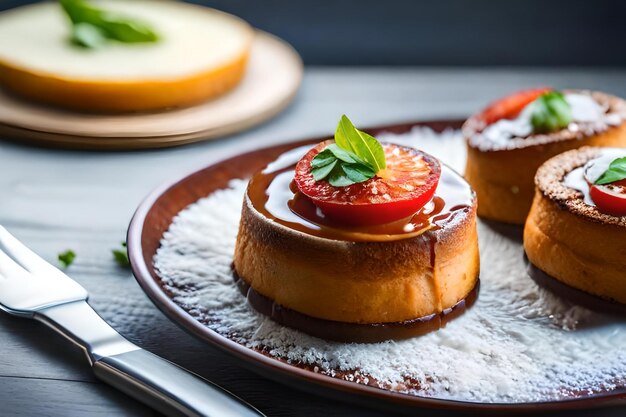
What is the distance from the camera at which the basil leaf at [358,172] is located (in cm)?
176

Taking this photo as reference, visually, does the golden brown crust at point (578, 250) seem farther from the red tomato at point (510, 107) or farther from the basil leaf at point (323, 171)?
the basil leaf at point (323, 171)

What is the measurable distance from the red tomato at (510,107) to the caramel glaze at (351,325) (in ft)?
2.32

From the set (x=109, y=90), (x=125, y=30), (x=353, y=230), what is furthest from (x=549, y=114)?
(x=125, y=30)

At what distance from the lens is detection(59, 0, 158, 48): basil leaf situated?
3287 mm

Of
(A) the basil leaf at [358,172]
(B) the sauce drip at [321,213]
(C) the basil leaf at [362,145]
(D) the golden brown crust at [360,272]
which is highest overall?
(C) the basil leaf at [362,145]

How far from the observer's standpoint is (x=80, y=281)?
2111 mm

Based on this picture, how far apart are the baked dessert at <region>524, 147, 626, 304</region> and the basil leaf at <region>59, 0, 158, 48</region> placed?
71.5 inches

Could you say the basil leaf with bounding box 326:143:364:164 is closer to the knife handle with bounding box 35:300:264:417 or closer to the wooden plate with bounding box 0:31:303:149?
the knife handle with bounding box 35:300:264:417

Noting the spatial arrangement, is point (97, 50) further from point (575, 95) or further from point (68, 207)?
point (575, 95)

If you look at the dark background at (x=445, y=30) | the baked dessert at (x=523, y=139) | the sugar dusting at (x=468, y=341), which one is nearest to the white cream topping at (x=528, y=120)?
the baked dessert at (x=523, y=139)

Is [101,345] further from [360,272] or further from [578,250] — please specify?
[578,250]

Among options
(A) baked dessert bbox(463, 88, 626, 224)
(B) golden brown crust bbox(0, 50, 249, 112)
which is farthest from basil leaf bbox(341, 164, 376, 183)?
(B) golden brown crust bbox(0, 50, 249, 112)

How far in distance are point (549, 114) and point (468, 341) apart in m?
0.79

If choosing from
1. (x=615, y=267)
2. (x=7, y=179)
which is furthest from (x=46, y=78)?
(x=615, y=267)
